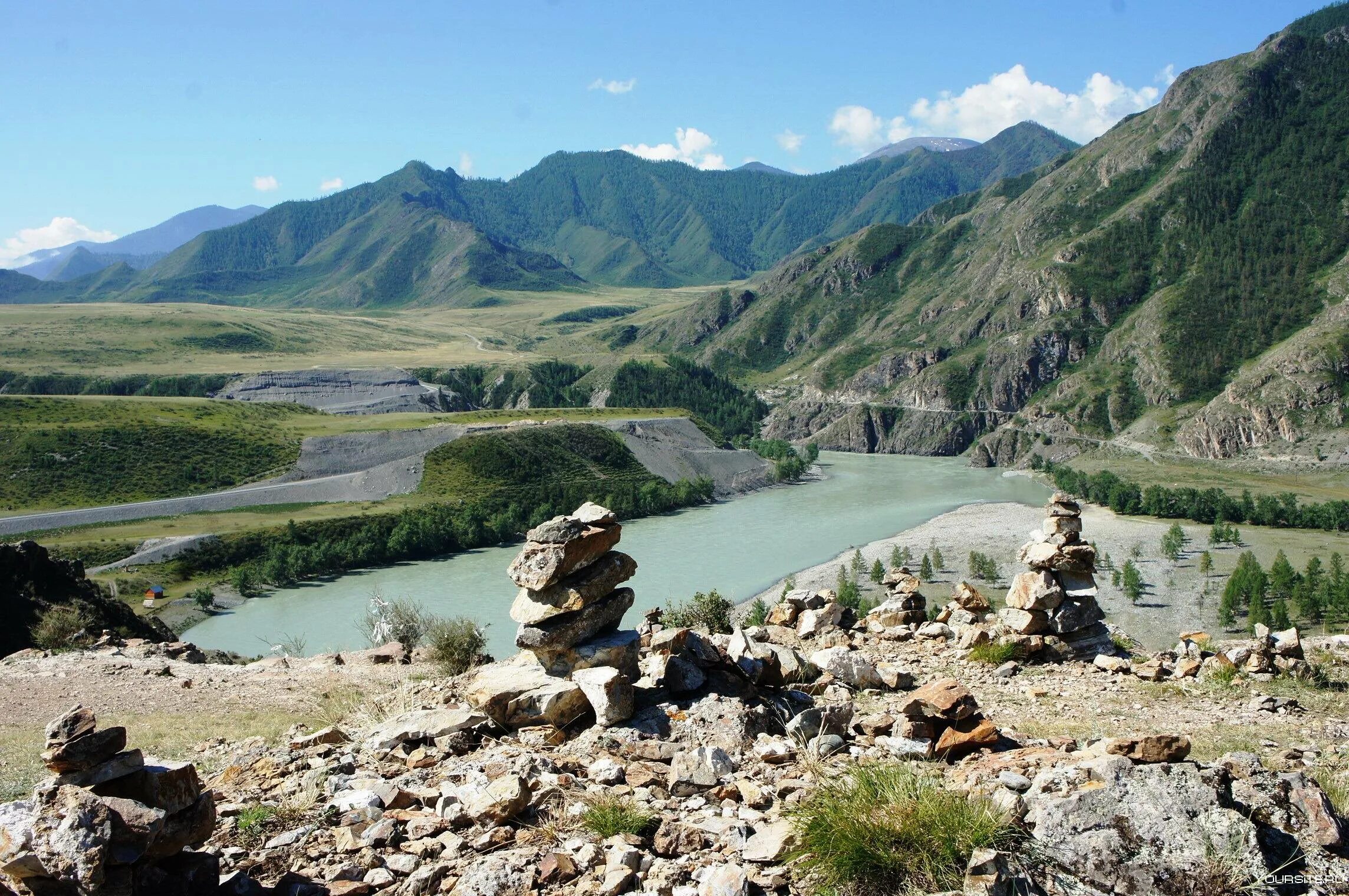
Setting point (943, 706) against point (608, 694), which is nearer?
point (943, 706)

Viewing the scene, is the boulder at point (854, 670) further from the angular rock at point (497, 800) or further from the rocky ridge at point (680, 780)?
the angular rock at point (497, 800)

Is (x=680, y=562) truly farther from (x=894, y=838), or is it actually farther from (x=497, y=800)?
(x=894, y=838)

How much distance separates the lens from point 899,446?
175250mm

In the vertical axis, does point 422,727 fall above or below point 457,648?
above

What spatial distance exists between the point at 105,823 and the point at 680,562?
70.4m

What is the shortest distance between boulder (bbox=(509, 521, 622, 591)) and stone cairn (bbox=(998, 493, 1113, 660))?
8.83m

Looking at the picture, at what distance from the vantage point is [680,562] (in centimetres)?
7650

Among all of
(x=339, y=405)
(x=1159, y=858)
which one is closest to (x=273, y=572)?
(x=1159, y=858)

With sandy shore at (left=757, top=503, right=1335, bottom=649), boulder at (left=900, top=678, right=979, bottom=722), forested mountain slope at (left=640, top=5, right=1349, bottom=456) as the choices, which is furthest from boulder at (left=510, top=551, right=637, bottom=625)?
forested mountain slope at (left=640, top=5, right=1349, bottom=456)

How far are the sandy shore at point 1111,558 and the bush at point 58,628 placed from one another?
41330 millimetres

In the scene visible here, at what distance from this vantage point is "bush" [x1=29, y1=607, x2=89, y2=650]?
24641 millimetres

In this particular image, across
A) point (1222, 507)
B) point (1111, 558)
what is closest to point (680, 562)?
point (1111, 558)

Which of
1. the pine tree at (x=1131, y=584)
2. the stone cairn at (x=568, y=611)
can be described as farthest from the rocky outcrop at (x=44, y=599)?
the pine tree at (x=1131, y=584)

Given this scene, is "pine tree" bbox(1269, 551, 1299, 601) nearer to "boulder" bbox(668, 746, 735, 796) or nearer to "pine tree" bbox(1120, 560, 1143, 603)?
"pine tree" bbox(1120, 560, 1143, 603)
